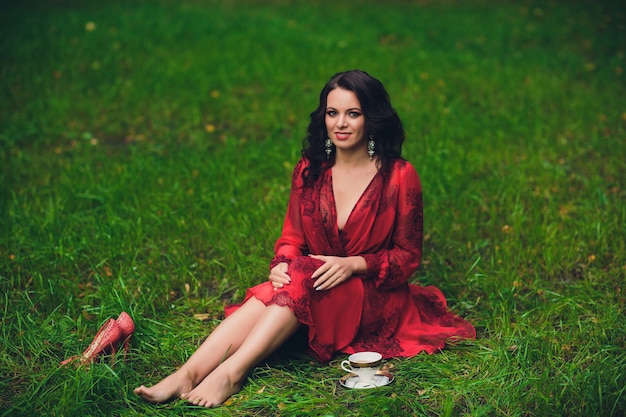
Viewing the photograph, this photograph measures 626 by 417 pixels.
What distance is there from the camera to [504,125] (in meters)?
5.96

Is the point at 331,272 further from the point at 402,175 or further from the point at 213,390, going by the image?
the point at 213,390

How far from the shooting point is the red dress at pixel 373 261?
3135 mm

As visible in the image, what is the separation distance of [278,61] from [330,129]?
4.50m

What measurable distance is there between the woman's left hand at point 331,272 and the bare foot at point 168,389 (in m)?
0.67

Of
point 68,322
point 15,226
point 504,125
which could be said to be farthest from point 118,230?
point 504,125

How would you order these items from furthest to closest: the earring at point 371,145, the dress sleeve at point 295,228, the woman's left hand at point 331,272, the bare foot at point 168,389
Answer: the dress sleeve at point 295,228, the earring at point 371,145, the woman's left hand at point 331,272, the bare foot at point 168,389

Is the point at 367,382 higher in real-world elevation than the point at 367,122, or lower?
lower

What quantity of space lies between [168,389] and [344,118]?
1404 mm

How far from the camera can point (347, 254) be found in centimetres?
325

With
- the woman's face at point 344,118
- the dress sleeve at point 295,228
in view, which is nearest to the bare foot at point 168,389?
the dress sleeve at point 295,228

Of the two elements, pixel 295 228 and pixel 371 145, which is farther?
pixel 295 228

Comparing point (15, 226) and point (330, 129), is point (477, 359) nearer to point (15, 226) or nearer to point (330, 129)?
point (330, 129)

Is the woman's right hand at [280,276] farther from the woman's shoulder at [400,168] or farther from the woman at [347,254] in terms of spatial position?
the woman's shoulder at [400,168]

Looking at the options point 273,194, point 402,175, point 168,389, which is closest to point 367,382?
point 168,389
